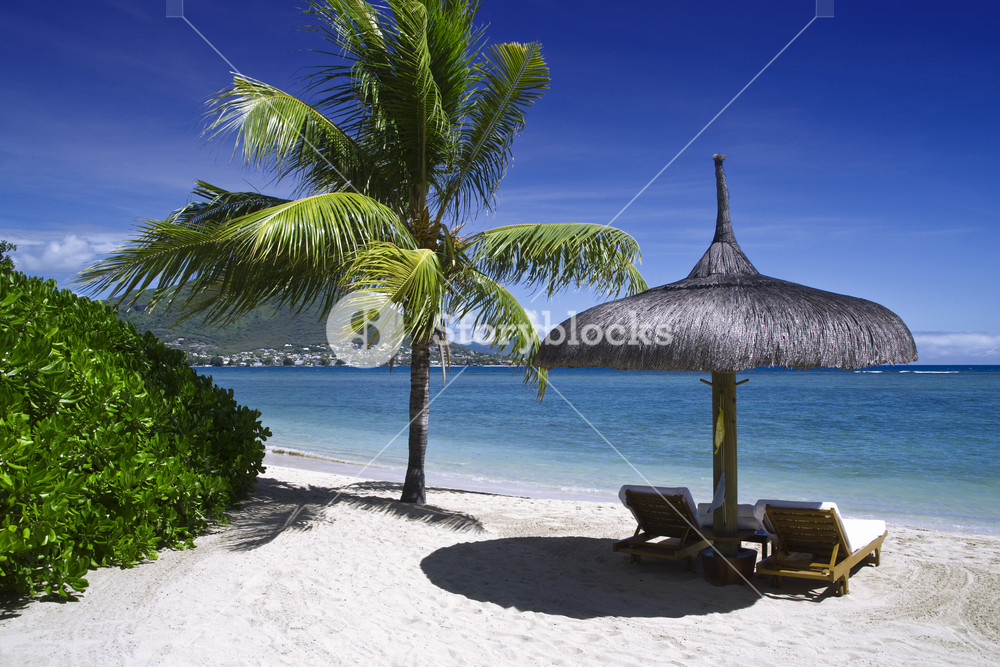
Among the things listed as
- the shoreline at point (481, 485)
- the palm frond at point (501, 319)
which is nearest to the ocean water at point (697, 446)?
the shoreline at point (481, 485)

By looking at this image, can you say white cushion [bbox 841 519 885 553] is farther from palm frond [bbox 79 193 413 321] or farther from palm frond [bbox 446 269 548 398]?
palm frond [bbox 79 193 413 321]

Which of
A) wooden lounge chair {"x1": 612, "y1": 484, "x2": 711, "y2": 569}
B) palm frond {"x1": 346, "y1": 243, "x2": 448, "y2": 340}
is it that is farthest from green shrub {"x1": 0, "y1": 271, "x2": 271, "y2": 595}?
wooden lounge chair {"x1": 612, "y1": 484, "x2": 711, "y2": 569}

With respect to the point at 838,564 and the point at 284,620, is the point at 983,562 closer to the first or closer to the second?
the point at 838,564

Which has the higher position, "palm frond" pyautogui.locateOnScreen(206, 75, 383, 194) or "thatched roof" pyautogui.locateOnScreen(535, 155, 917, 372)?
"palm frond" pyautogui.locateOnScreen(206, 75, 383, 194)

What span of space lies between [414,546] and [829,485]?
8.71 m

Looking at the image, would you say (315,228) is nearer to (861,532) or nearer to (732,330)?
(732,330)

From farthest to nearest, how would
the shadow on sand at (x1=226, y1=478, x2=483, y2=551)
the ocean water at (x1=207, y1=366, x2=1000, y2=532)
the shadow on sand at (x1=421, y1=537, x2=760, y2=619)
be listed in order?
the ocean water at (x1=207, y1=366, x2=1000, y2=532)
the shadow on sand at (x1=226, y1=478, x2=483, y2=551)
the shadow on sand at (x1=421, y1=537, x2=760, y2=619)

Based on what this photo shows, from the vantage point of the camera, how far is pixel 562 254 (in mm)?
7074

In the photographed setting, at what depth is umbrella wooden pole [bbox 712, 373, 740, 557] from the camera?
15.7 feet

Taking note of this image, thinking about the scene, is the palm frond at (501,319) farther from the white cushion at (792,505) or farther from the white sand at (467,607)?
the white cushion at (792,505)

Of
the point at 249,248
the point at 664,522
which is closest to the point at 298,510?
the point at 249,248

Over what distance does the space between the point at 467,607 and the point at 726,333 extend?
242cm

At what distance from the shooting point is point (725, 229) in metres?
5.08

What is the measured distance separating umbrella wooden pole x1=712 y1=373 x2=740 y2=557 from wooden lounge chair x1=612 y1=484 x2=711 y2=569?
0.22m
